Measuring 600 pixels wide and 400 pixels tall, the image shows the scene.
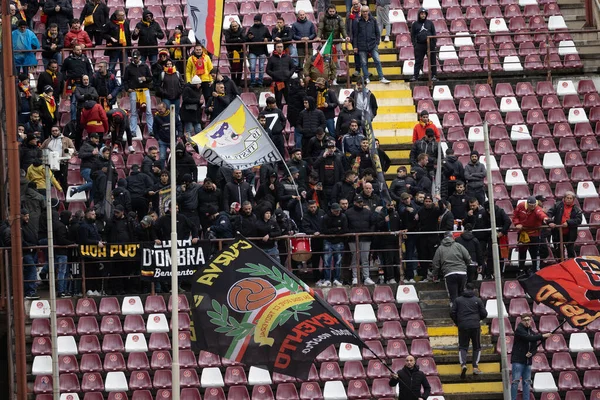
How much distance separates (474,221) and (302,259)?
3.36m

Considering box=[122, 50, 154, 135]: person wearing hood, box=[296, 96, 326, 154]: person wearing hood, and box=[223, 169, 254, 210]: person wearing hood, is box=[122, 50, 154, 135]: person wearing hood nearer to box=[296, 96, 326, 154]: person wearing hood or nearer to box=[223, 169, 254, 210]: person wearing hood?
box=[296, 96, 326, 154]: person wearing hood

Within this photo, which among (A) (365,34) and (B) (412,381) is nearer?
(B) (412,381)

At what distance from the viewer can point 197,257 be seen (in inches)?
1310

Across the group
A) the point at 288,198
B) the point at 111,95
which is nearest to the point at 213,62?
the point at 111,95

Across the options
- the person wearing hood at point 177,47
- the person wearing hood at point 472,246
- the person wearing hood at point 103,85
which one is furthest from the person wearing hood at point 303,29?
the person wearing hood at point 472,246

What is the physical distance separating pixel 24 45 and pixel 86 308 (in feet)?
26.2

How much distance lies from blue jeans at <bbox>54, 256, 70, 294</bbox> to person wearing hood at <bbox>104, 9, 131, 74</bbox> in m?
6.97

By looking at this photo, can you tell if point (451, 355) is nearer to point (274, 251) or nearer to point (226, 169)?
point (274, 251)

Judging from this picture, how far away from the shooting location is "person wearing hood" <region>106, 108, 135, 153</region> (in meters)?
37.0

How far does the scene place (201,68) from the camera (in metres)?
37.9

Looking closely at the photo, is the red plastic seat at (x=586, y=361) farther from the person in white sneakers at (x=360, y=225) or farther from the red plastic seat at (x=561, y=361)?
the person in white sneakers at (x=360, y=225)

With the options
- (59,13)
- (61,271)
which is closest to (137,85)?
(59,13)

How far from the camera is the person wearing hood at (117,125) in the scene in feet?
121

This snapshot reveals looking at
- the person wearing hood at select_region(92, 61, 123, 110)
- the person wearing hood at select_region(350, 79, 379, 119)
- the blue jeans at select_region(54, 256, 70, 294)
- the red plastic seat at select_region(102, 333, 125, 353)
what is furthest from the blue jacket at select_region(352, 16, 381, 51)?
the red plastic seat at select_region(102, 333, 125, 353)
